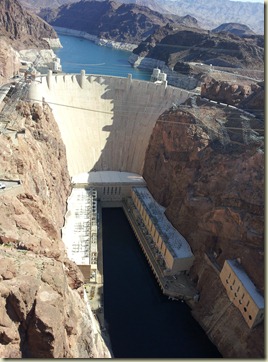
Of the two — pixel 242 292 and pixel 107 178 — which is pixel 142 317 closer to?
pixel 242 292

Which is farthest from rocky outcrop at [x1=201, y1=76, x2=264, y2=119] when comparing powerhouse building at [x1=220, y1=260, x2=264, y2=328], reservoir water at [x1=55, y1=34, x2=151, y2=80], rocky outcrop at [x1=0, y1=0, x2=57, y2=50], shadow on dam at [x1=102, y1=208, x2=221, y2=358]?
rocky outcrop at [x1=0, y1=0, x2=57, y2=50]

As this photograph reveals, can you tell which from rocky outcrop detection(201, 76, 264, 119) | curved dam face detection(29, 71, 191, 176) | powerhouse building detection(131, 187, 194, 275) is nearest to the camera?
powerhouse building detection(131, 187, 194, 275)

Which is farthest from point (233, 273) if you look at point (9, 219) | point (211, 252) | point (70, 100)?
point (70, 100)

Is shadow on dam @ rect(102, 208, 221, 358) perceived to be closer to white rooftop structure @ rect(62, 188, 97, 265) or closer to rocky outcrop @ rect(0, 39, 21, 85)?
white rooftop structure @ rect(62, 188, 97, 265)

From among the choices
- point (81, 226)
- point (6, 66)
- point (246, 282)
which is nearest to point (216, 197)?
point (246, 282)

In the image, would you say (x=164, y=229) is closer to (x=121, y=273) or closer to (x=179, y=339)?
(x=121, y=273)
